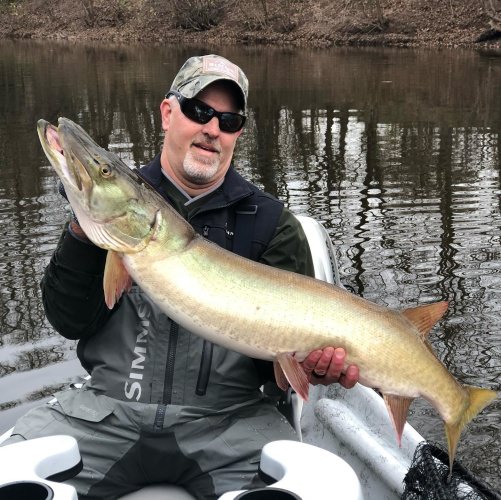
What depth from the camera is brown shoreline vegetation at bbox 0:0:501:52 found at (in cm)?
3117

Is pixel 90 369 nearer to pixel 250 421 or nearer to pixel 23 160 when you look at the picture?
pixel 250 421

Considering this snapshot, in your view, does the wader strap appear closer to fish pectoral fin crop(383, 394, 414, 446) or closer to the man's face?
the man's face

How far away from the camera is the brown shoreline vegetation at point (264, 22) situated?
102 feet

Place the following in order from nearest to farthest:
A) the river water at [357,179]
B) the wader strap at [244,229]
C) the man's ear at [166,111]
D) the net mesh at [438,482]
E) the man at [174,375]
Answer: the net mesh at [438,482] → the man at [174,375] → the wader strap at [244,229] → the man's ear at [166,111] → the river water at [357,179]

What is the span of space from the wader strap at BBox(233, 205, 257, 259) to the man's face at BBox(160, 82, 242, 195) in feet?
0.66

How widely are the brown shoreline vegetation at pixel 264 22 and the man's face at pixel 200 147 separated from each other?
2784 centimetres

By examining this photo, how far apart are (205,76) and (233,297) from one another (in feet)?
3.81

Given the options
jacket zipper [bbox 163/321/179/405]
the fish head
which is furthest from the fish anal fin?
the fish head

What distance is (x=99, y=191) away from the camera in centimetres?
245

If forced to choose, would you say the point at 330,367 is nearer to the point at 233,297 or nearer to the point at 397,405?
the point at 397,405

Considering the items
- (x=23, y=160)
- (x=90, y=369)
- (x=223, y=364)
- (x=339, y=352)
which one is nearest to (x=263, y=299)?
(x=339, y=352)

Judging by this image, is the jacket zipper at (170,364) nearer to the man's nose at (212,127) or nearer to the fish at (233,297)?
the fish at (233,297)

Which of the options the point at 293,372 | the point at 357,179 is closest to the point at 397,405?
the point at 293,372

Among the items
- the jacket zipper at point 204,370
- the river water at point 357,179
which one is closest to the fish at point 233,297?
the jacket zipper at point 204,370
